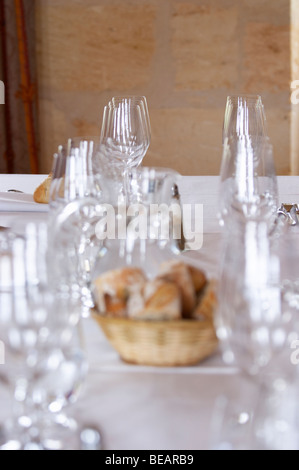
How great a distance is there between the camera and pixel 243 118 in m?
1.38

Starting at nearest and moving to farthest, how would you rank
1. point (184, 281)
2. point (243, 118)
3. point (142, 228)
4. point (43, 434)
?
point (43, 434)
point (184, 281)
point (142, 228)
point (243, 118)

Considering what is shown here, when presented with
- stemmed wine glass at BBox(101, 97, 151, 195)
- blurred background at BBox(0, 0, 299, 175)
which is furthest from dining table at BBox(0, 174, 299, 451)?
blurred background at BBox(0, 0, 299, 175)

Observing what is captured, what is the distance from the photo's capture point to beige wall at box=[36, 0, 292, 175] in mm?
2912

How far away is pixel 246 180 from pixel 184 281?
36cm

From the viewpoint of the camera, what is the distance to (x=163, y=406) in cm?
54

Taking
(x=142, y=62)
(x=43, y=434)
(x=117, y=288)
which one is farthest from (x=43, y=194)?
(x=142, y=62)

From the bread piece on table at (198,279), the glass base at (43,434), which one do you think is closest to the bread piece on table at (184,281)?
the bread piece on table at (198,279)

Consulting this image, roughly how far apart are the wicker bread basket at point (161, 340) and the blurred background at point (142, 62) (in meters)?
2.45

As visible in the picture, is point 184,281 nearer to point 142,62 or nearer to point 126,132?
point 126,132

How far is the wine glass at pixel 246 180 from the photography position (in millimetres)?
912

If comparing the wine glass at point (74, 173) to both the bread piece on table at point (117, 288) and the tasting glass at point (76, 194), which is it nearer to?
the tasting glass at point (76, 194)

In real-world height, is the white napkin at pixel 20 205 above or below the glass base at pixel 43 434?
above

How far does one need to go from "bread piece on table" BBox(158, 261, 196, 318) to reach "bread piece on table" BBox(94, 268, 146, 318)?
0.07 feet

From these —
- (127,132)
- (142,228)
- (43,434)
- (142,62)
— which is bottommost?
(43,434)
